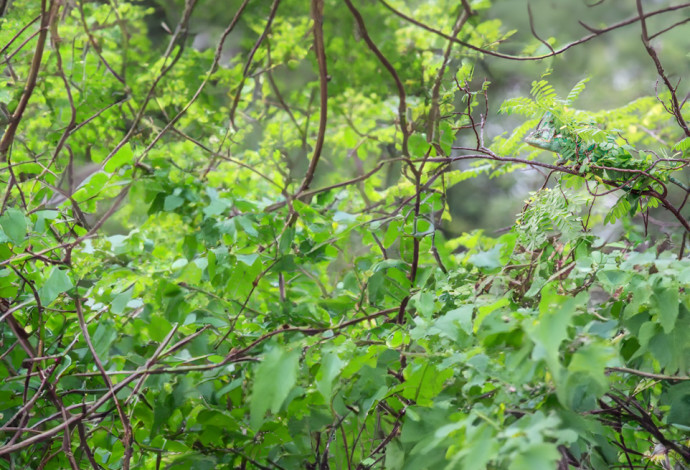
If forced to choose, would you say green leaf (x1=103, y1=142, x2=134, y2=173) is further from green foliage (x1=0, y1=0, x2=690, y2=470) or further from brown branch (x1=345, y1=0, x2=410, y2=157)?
brown branch (x1=345, y1=0, x2=410, y2=157)

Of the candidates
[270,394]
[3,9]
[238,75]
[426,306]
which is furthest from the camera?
[238,75]

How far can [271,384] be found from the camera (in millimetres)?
515

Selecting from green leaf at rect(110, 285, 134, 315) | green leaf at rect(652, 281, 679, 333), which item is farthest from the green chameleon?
green leaf at rect(110, 285, 134, 315)

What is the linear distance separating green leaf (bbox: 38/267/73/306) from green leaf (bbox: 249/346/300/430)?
16.1 inches

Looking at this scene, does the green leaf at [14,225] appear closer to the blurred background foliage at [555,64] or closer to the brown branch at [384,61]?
the brown branch at [384,61]

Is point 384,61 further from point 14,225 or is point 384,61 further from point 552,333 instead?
point 552,333

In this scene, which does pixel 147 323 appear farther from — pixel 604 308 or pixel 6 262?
pixel 604 308

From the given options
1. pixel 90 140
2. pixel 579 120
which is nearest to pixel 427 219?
pixel 579 120

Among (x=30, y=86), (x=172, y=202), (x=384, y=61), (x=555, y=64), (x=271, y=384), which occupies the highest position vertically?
(x=555, y=64)

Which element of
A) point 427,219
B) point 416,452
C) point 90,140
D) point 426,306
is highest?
point 90,140

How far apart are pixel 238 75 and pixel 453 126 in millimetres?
1693

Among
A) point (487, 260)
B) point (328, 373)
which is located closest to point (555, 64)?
point (487, 260)

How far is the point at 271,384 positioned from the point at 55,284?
1.44ft

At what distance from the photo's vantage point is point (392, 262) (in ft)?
2.68
